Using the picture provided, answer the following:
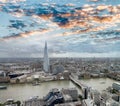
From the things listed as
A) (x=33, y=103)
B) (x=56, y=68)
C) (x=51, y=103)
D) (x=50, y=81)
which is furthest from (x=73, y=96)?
(x=56, y=68)

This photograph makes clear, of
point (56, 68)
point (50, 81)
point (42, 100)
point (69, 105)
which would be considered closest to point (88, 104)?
point (69, 105)

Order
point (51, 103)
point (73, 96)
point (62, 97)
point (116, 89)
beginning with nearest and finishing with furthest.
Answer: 1. point (51, 103)
2. point (62, 97)
3. point (73, 96)
4. point (116, 89)

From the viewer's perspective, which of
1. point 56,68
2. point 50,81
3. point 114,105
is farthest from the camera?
point 56,68

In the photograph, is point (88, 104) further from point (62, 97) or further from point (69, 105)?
point (62, 97)

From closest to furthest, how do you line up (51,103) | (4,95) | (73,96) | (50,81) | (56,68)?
1. (51,103)
2. (73,96)
3. (4,95)
4. (50,81)
5. (56,68)

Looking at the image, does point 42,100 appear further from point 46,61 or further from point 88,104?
point 46,61

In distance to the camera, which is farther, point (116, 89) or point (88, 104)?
point (116, 89)

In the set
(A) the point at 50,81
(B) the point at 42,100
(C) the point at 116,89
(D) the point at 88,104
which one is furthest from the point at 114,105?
(A) the point at 50,81

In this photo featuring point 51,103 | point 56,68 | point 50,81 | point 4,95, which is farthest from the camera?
point 56,68

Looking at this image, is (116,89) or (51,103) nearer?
(51,103)
